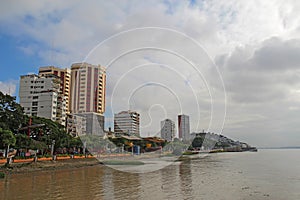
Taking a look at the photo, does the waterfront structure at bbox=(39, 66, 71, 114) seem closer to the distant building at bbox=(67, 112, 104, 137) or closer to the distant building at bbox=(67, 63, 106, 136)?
the distant building at bbox=(67, 112, 104, 137)

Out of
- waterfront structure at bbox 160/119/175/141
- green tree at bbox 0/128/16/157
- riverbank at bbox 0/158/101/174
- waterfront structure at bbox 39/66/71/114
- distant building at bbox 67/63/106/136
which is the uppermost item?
waterfront structure at bbox 39/66/71/114

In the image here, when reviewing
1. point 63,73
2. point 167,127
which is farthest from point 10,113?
point 63,73

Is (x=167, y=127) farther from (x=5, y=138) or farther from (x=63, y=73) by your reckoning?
(x=63, y=73)

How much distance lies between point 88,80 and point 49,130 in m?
17.5

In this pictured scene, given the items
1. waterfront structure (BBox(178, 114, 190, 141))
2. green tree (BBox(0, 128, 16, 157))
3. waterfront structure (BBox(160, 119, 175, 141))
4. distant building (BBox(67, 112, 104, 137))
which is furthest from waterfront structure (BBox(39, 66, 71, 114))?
green tree (BBox(0, 128, 16, 157))

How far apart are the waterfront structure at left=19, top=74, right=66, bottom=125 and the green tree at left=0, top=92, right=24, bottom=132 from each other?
21784 mm

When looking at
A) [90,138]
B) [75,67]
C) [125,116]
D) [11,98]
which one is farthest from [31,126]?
[75,67]

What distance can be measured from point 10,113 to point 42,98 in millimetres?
24133

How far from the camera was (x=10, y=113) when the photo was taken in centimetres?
2211

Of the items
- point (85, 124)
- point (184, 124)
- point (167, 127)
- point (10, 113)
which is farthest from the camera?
point (85, 124)

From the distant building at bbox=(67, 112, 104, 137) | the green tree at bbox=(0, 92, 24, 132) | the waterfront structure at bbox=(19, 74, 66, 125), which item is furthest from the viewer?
the waterfront structure at bbox=(19, 74, 66, 125)

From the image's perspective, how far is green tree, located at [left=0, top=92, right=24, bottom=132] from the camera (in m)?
21.5

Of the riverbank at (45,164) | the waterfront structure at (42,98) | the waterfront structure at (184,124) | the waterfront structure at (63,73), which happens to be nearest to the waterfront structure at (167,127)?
the waterfront structure at (184,124)

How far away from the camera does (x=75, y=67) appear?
5950cm
